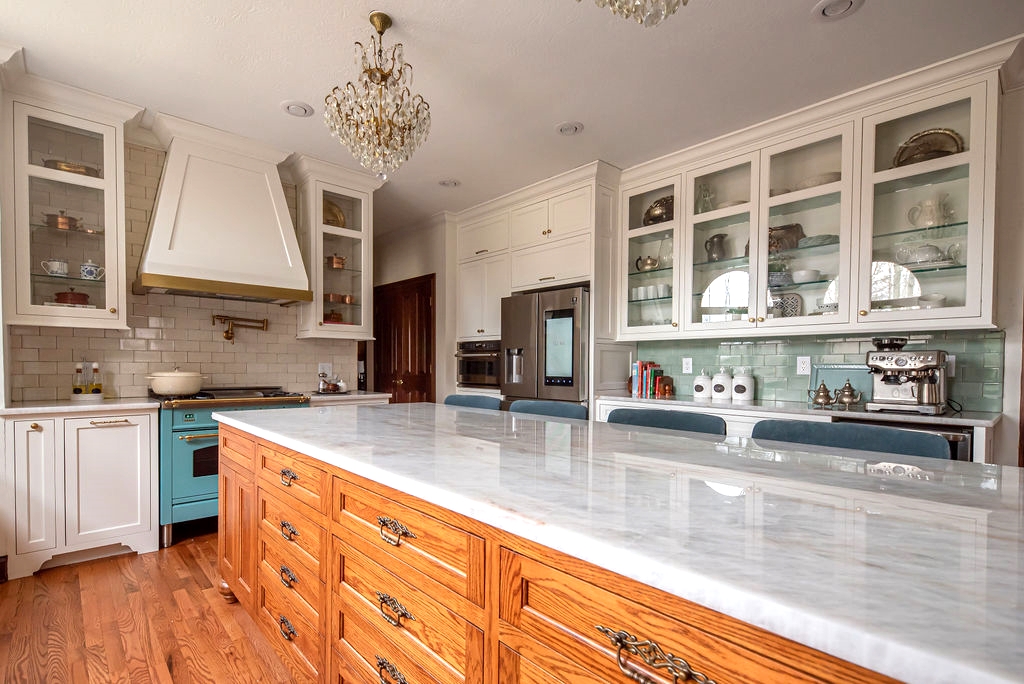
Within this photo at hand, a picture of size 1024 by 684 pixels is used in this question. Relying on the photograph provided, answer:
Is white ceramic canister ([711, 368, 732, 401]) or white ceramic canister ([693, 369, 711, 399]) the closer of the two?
white ceramic canister ([711, 368, 732, 401])

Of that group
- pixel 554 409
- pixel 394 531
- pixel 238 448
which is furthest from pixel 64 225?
pixel 394 531

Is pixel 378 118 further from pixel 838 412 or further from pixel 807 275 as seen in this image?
pixel 838 412

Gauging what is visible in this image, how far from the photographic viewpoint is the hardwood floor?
67.4 inches

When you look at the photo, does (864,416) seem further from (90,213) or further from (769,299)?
(90,213)

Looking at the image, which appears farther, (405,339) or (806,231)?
(405,339)

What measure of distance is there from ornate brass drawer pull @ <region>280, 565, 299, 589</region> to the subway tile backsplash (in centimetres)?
292

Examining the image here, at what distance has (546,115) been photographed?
118 inches

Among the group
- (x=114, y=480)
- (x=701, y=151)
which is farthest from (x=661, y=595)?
(x=701, y=151)

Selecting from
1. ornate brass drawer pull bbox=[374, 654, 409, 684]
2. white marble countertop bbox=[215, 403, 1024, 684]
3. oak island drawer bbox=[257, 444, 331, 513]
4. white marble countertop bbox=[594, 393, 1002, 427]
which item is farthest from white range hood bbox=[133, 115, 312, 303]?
ornate brass drawer pull bbox=[374, 654, 409, 684]

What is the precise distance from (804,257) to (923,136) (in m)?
0.80

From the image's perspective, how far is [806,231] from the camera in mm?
3020

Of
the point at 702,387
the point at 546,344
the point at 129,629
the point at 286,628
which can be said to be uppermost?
the point at 546,344

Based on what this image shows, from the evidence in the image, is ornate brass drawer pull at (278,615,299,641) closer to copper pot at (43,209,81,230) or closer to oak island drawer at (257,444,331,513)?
oak island drawer at (257,444,331,513)

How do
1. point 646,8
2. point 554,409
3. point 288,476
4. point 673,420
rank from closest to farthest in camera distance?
1. point 646,8
2. point 288,476
3. point 673,420
4. point 554,409
